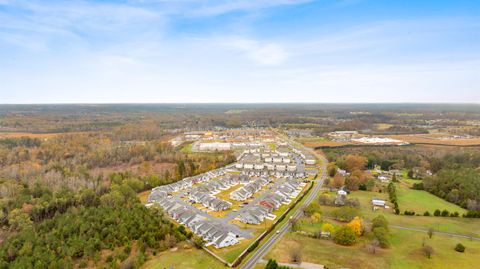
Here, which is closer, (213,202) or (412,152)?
(213,202)

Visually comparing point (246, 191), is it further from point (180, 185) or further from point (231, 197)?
point (180, 185)

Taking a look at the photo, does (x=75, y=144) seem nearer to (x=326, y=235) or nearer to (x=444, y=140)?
(x=326, y=235)

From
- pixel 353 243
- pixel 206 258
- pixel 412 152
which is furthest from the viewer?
pixel 412 152

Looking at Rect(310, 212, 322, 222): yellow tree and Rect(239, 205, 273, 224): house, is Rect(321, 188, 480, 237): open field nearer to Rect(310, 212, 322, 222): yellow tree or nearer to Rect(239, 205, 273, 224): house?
Rect(310, 212, 322, 222): yellow tree

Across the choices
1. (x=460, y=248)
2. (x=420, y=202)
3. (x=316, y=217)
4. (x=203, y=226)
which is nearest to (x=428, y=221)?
(x=420, y=202)

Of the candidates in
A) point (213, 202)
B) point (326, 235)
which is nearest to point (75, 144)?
point (213, 202)

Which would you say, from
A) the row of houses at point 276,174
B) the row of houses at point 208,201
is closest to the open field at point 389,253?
the row of houses at point 208,201
